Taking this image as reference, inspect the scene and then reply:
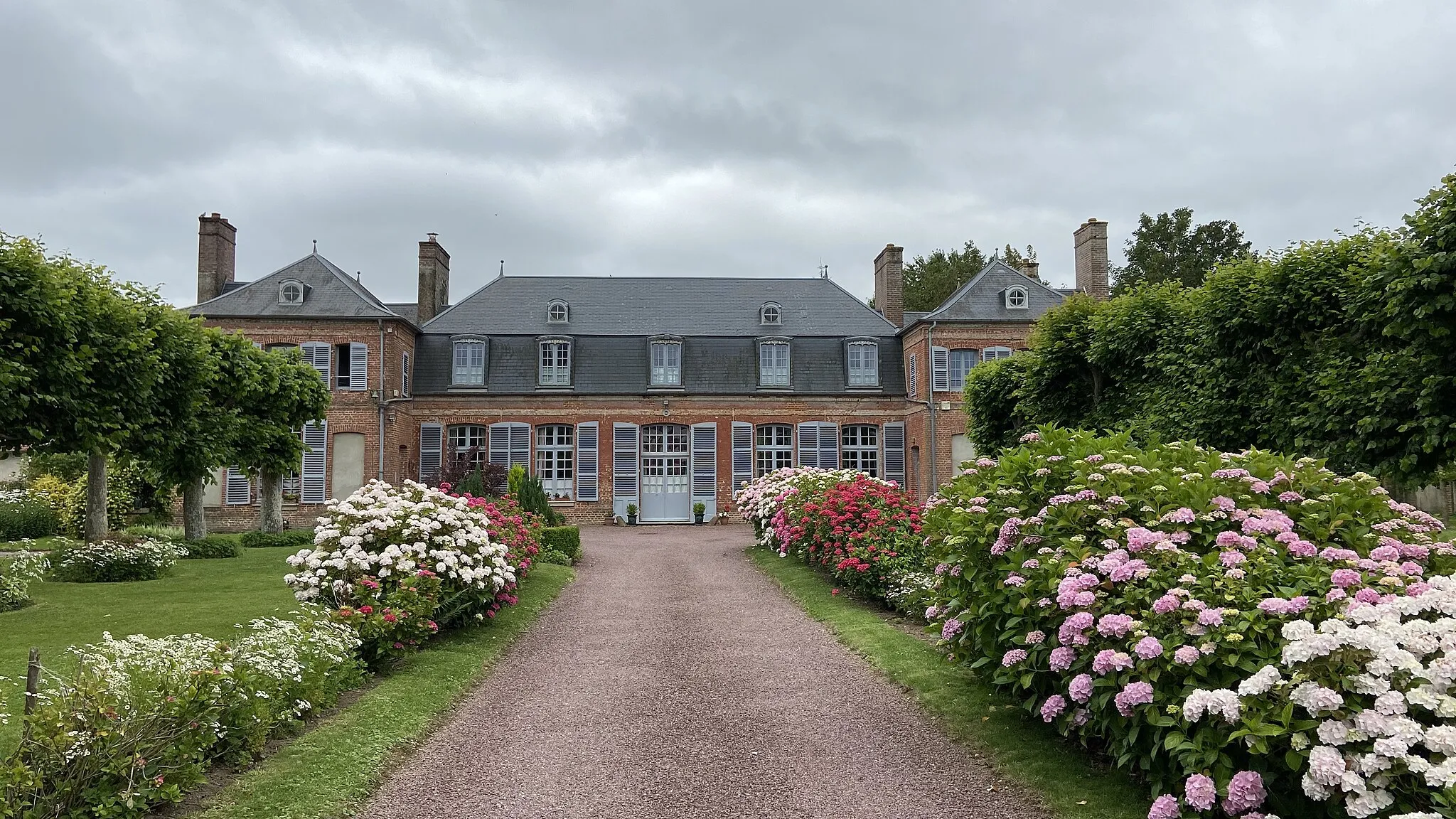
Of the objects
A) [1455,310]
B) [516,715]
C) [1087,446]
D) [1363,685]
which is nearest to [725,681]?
[516,715]

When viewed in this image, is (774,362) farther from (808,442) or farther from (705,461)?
(705,461)

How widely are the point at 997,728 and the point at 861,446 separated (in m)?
22.1

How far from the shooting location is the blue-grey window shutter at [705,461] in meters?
27.2

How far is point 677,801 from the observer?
483 centimetres

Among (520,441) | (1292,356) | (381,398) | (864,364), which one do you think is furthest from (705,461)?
(1292,356)

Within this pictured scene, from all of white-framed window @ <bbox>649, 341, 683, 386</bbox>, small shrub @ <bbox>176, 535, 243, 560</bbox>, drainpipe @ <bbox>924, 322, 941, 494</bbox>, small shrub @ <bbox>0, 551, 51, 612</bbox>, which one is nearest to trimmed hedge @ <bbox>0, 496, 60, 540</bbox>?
small shrub @ <bbox>176, 535, 243, 560</bbox>

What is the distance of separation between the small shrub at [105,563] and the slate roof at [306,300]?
484 inches

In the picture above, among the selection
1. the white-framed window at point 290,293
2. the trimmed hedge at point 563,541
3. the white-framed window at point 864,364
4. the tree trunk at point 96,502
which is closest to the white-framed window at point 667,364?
the white-framed window at point 864,364

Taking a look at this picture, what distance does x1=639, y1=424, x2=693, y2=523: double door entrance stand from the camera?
89.8ft

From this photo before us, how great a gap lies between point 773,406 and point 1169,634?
23.1 metres

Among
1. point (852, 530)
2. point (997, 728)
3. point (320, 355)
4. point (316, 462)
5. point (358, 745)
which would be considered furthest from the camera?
point (316, 462)

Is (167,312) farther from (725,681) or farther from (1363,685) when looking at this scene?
(1363,685)

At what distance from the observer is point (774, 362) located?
90.3ft

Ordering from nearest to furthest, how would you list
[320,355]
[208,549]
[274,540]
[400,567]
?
[400,567] < [208,549] < [274,540] < [320,355]
